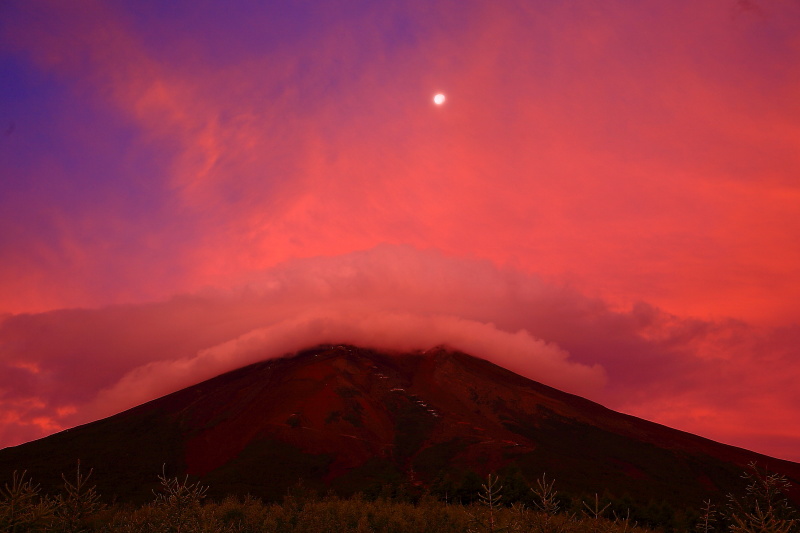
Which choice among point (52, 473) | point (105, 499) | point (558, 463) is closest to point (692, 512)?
point (558, 463)

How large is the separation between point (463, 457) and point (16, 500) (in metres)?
183

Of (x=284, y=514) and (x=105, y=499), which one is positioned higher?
(x=284, y=514)

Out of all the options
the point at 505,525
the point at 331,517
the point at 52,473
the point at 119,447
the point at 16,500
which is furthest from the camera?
the point at 119,447

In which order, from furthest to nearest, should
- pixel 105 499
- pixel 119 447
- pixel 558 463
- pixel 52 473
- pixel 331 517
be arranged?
1. pixel 119 447
2. pixel 558 463
3. pixel 52 473
4. pixel 105 499
5. pixel 331 517

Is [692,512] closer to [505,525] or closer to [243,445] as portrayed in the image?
[505,525]

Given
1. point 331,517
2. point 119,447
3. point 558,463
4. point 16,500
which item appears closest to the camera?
point 16,500

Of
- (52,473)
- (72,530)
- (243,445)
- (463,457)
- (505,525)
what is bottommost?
(52,473)

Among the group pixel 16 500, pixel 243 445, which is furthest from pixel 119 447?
pixel 16 500

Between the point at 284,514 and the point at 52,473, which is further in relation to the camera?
the point at 52,473

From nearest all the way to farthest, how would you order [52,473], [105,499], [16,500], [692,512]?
[16,500]
[692,512]
[105,499]
[52,473]

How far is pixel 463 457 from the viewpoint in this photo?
186 meters

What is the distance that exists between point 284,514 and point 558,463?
14639 cm

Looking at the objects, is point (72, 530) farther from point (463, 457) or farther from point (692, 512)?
point (463, 457)

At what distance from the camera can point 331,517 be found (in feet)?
182
